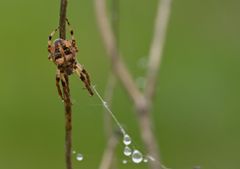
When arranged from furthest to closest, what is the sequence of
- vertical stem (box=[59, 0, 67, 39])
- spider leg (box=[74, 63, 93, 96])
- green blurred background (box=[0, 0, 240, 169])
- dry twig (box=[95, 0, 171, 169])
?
green blurred background (box=[0, 0, 240, 169])
dry twig (box=[95, 0, 171, 169])
spider leg (box=[74, 63, 93, 96])
vertical stem (box=[59, 0, 67, 39])

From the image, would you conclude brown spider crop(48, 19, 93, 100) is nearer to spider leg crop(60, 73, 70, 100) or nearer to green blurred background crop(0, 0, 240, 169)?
spider leg crop(60, 73, 70, 100)

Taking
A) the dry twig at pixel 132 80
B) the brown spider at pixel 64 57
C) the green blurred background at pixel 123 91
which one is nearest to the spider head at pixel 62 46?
the brown spider at pixel 64 57

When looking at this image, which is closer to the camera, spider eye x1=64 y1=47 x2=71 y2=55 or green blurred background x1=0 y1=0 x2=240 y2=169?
spider eye x1=64 y1=47 x2=71 y2=55

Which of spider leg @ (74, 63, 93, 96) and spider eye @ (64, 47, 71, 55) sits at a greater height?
spider leg @ (74, 63, 93, 96)

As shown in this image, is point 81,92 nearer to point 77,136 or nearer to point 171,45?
point 77,136

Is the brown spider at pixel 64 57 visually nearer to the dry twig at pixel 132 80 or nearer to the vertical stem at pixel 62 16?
the vertical stem at pixel 62 16

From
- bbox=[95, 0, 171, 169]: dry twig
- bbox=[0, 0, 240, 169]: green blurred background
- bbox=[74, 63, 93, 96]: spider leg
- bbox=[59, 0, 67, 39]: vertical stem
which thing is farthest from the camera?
bbox=[0, 0, 240, 169]: green blurred background

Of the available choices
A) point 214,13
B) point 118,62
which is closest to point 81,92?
point 214,13

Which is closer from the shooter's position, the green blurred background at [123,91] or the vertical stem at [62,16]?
the vertical stem at [62,16]

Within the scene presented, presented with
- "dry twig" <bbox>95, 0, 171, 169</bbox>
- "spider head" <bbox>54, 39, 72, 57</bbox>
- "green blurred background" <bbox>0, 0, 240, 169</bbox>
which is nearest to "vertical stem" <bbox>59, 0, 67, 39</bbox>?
"spider head" <bbox>54, 39, 72, 57</bbox>
